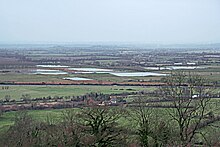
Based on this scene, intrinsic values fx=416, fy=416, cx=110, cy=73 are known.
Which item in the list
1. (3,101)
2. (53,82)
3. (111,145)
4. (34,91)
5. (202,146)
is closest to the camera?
(111,145)

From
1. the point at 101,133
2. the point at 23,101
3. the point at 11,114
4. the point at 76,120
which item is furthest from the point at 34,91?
the point at 101,133

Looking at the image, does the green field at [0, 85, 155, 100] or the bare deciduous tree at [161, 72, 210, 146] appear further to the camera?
the green field at [0, 85, 155, 100]

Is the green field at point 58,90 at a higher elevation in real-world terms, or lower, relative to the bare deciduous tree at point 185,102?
lower

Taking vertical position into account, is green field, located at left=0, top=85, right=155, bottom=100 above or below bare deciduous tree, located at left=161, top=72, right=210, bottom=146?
below

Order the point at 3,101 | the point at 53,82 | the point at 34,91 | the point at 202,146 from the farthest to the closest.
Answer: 1. the point at 53,82
2. the point at 34,91
3. the point at 3,101
4. the point at 202,146

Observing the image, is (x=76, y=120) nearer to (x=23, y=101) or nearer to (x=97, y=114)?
(x=97, y=114)

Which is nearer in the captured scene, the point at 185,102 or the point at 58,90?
the point at 185,102

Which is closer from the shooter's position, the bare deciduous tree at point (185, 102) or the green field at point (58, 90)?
the bare deciduous tree at point (185, 102)

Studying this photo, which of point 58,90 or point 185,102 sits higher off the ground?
point 185,102
